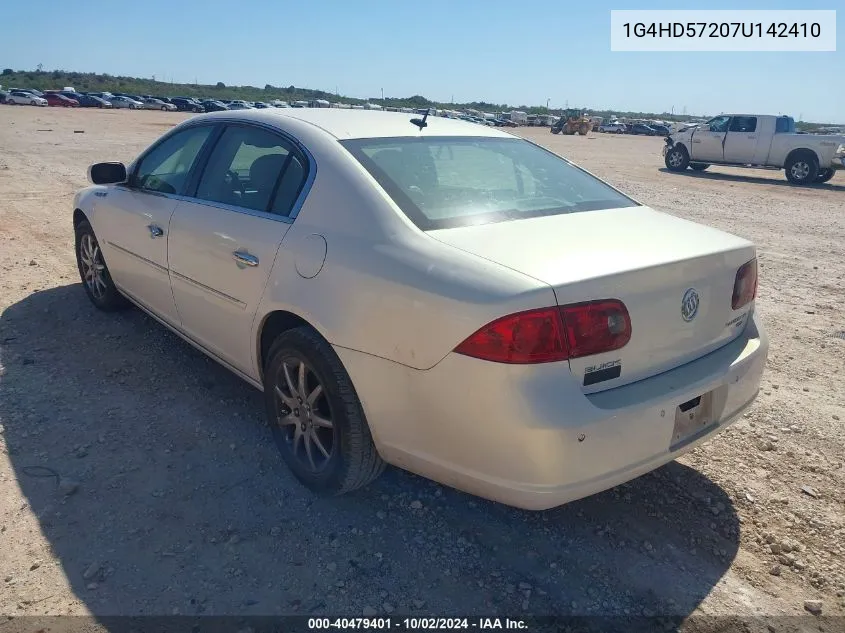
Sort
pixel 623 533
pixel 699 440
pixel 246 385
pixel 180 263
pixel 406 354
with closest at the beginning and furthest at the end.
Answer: pixel 406 354
pixel 699 440
pixel 623 533
pixel 180 263
pixel 246 385

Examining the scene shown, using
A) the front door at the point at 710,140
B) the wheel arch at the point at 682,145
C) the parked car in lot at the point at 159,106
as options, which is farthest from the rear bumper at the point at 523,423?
the parked car in lot at the point at 159,106

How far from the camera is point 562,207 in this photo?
119 inches

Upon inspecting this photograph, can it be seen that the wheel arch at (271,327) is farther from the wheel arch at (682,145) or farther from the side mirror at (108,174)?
the wheel arch at (682,145)

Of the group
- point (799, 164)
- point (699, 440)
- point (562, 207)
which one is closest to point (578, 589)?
point (699, 440)

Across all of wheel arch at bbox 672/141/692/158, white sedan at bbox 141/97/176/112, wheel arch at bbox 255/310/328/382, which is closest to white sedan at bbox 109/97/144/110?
white sedan at bbox 141/97/176/112

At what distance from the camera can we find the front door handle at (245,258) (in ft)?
10.0

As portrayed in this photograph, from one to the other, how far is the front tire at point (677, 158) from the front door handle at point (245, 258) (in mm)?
20637

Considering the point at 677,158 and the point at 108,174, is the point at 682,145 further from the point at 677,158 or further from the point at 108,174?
the point at 108,174

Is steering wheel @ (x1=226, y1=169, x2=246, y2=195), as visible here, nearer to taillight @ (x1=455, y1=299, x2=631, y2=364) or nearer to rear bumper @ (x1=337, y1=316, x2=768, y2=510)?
rear bumper @ (x1=337, y1=316, x2=768, y2=510)

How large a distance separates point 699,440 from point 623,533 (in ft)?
1.70

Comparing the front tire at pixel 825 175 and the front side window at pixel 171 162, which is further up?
the front side window at pixel 171 162

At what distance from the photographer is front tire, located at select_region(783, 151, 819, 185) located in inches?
717

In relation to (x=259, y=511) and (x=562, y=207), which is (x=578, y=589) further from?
(x=562, y=207)

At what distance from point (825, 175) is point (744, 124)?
8.74 ft
